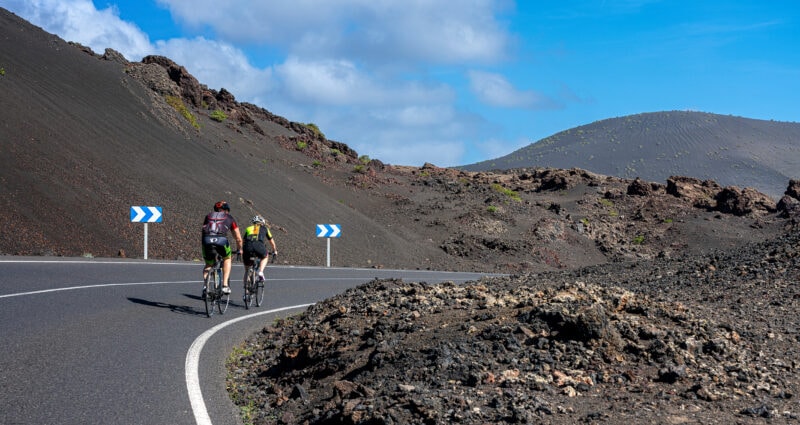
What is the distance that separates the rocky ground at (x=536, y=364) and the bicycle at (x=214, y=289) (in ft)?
8.55

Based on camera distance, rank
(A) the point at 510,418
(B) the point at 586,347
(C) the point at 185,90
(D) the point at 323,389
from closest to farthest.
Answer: (A) the point at 510,418
(B) the point at 586,347
(D) the point at 323,389
(C) the point at 185,90

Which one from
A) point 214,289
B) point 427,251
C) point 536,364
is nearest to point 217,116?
point 427,251

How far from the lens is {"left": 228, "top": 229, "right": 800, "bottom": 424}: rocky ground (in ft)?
18.7

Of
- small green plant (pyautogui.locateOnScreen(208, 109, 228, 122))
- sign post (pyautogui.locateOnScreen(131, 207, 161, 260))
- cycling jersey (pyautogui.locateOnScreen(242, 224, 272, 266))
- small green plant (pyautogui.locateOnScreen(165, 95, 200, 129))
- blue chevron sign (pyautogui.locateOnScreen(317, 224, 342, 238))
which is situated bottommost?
cycling jersey (pyautogui.locateOnScreen(242, 224, 272, 266))

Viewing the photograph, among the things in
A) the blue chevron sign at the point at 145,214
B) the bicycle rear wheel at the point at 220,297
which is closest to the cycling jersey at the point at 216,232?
the bicycle rear wheel at the point at 220,297

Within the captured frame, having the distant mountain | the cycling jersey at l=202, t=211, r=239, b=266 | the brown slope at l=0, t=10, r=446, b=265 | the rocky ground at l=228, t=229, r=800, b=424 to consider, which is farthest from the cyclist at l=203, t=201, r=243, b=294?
the distant mountain

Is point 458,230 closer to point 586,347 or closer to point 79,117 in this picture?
point 79,117

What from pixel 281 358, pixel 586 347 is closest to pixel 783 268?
pixel 586 347

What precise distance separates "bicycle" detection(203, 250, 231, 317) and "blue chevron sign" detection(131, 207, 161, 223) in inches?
518

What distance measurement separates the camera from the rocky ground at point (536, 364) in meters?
5.71

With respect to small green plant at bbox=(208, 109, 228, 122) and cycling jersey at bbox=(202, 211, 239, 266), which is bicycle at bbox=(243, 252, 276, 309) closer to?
cycling jersey at bbox=(202, 211, 239, 266)

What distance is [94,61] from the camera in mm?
47500

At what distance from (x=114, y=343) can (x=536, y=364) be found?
5643 mm

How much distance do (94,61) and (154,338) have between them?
4224 cm
